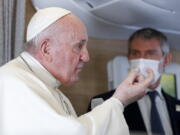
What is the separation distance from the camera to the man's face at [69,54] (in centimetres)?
120

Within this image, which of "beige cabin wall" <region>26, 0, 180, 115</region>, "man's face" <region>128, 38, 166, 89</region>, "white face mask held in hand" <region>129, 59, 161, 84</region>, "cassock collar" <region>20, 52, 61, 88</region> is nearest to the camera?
"cassock collar" <region>20, 52, 61, 88</region>

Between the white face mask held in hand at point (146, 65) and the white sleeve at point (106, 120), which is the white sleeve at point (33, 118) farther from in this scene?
the white face mask held in hand at point (146, 65)

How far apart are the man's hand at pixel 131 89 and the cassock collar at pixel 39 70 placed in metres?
0.19

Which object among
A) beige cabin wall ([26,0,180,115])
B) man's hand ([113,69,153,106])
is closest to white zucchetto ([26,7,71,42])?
man's hand ([113,69,153,106])

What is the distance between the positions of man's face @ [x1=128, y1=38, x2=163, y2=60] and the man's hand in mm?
429

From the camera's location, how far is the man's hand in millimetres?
1191

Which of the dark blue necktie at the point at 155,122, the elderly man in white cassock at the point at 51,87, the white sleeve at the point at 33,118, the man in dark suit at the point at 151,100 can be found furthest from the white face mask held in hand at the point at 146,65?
the white sleeve at the point at 33,118

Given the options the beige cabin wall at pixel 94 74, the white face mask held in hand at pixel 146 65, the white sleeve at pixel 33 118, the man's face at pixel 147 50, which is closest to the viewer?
the white sleeve at pixel 33 118

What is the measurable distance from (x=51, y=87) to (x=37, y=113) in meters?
0.21

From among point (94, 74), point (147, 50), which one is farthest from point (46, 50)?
point (94, 74)

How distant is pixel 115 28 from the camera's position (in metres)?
1.93

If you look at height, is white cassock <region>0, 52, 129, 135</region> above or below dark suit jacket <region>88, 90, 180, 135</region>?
above

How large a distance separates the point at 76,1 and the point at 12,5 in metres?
0.33

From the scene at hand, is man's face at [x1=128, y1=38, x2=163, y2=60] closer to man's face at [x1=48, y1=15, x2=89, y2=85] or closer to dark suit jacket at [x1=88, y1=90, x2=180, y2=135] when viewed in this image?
dark suit jacket at [x1=88, y1=90, x2=180, y2=135]
